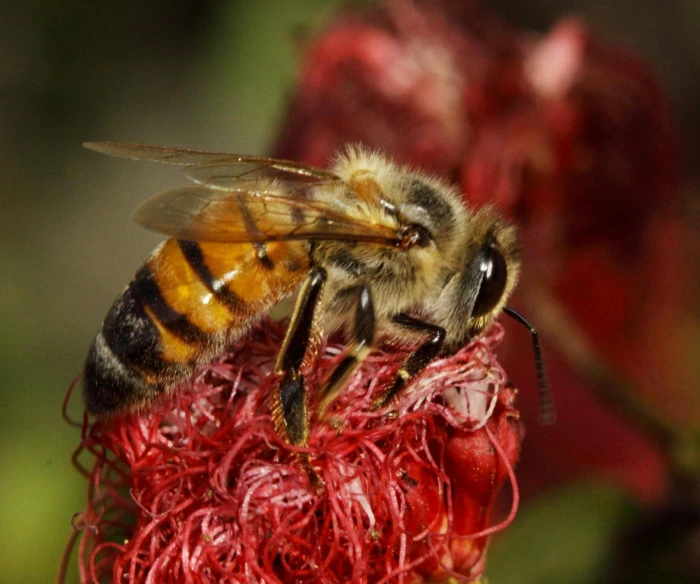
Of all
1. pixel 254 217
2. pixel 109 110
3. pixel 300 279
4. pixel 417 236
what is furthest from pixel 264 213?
pixel 109 110

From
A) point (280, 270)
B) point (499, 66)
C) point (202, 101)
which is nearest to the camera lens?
point (280, 270)

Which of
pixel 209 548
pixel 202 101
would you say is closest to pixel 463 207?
pixel 209 548

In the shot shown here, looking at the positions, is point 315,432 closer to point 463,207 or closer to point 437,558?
point 437,558

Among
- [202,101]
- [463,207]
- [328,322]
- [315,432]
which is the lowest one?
[202,101]

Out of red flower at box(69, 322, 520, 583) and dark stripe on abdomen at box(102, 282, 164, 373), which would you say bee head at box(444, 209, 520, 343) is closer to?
red flower at box(69, 322, 520, 583)

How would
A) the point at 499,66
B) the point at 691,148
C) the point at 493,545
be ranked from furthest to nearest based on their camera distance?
the point at 691,148, the point at 499,66, the point at 493,545

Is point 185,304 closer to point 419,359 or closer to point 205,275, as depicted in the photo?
point 205,275

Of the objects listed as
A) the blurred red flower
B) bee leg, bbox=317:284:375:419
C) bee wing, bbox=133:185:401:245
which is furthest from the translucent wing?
the blurred red flower
